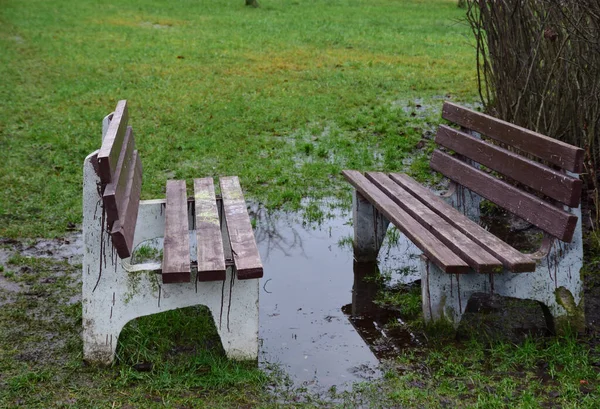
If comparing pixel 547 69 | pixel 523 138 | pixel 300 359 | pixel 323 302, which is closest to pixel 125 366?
pixel 300 359

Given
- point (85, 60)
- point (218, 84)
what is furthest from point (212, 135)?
point (85, 60)

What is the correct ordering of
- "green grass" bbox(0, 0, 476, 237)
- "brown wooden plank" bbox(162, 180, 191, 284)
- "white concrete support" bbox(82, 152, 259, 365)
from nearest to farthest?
"brown wooden plank" bbox(162, 180, 191, 284), "white concrete support" bbox(82, 152, 259, 365), "green grass" bbox(0, 0, 476, 237)

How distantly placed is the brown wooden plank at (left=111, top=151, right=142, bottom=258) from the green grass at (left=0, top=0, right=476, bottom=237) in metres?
1.81

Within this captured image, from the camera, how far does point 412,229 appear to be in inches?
178

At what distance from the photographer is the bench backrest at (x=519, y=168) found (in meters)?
4.04

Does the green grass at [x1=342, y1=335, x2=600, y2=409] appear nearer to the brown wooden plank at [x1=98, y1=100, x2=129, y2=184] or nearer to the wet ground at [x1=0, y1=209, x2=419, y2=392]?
the wet ground at [x1=0, y1=209, x2=419, y2=392]

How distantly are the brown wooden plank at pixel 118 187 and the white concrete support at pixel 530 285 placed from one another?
156cm

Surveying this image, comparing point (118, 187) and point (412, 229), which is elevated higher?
point (118, 187)

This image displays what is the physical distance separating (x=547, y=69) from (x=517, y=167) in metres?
1.92

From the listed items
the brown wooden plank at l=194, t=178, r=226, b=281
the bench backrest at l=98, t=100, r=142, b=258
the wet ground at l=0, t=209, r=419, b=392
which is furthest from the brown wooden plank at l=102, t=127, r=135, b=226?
the wet ground at l=0, t=209, r=419, b=392

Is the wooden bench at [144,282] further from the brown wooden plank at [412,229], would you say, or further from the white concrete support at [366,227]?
the white concrete support at [366,227]

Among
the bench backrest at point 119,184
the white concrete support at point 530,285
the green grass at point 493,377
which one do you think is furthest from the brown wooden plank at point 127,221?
the white concrete support at point 530,285

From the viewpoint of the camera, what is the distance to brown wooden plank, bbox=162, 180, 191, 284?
3775mm

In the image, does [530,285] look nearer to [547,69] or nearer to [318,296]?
[318,296]
